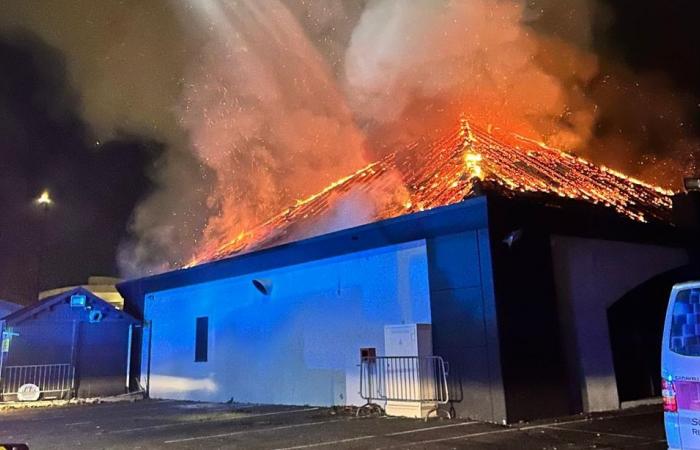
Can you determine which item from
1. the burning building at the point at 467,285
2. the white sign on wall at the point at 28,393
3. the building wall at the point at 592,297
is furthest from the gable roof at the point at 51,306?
the building wall at the point at 592,297

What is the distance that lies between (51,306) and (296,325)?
9.02 meters

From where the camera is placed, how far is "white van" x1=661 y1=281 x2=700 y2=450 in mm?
4457

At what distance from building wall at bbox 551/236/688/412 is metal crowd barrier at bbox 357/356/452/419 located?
2418 millimetres

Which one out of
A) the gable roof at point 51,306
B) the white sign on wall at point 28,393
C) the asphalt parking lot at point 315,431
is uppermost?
the gable roof at point 51,306

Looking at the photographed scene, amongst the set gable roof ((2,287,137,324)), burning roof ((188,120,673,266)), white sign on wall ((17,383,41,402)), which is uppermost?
burning roof ((188,120,673,266))

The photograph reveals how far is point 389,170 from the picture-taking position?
16234mm

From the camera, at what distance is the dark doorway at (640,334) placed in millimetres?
11477

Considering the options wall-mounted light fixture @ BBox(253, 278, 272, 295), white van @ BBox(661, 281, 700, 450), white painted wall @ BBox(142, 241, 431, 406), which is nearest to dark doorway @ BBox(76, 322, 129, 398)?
white painted wall @ BBox(142, 241, 431, 406)

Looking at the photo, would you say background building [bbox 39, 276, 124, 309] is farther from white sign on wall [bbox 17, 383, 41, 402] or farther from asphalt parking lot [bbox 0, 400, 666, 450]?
asphalt parking lot [bbox 0, 400, 666, 450]

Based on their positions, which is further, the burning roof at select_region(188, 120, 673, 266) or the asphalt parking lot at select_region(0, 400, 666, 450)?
the burning roof at select_region(188, 120, 673, 266)

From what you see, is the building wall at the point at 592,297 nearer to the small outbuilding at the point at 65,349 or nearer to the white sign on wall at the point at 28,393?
the small outbuilding at the point at 65,349

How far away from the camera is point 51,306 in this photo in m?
17.8

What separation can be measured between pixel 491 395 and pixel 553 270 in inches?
105

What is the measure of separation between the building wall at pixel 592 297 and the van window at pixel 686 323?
590cm
